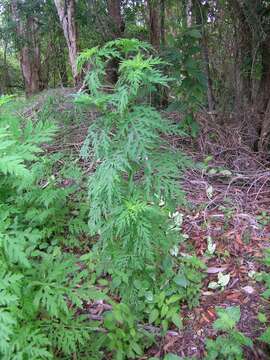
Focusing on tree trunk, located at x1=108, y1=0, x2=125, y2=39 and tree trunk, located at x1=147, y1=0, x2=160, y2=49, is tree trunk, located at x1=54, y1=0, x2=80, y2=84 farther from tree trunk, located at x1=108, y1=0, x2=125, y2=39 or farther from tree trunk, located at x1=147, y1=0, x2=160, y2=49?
tree trunk, located at x1=147, y1=0, x2=160, y2=49

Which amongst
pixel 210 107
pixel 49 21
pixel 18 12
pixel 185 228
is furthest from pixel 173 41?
pixel 18 12

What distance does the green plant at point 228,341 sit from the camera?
98.0 inches

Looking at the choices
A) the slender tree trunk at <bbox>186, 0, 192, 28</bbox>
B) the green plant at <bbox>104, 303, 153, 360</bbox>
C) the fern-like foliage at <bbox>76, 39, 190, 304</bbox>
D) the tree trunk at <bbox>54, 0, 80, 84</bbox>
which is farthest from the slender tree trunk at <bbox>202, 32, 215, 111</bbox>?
the green plant at <bbox>104, 303, 153, 360</bbox>

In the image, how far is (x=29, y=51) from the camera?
913 cm

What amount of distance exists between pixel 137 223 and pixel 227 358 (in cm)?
114

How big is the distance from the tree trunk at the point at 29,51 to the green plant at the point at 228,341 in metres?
7.30

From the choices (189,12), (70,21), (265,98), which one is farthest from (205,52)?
(70,21)

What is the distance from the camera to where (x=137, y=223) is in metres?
2.19

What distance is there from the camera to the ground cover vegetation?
87.1 inches

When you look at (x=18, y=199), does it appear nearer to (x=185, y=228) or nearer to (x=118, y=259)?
(x=118, y=259)

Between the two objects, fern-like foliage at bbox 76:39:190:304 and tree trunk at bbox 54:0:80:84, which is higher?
tree trunk at bbox 54:0:80:84

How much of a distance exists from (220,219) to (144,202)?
1.60 metres

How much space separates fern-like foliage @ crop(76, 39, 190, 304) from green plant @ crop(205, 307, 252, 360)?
631 mm

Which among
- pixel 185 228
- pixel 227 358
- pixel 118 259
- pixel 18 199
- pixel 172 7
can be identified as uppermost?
pixel 172 7
